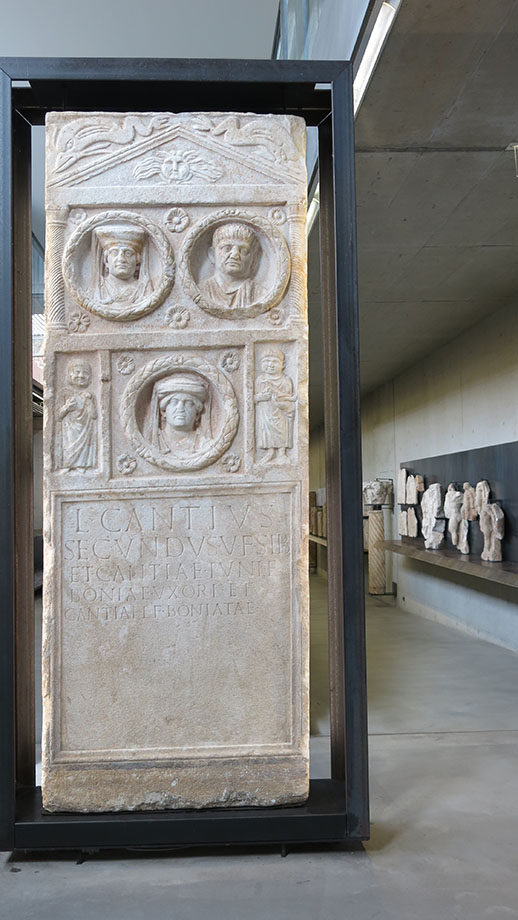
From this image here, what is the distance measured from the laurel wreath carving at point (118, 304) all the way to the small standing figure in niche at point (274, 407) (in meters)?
0.50

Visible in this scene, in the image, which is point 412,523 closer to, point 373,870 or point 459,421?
point 459,421

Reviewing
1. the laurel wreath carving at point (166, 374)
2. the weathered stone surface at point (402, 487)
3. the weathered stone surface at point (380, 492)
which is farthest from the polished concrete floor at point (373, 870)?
the weathered stone surface at point (380, 492)

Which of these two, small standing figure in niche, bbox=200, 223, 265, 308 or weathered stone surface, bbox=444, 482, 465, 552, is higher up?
small standing figure in niche, bbox=200, 223, 265, 308

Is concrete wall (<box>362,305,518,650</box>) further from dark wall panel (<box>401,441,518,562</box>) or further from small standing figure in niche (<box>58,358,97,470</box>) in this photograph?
small standing figure in niche (<box>58,358,97,470</box>)

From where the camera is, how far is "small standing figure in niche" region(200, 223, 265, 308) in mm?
3260

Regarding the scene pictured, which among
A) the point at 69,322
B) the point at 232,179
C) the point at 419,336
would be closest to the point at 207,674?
the point at 69,322

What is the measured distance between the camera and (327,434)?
139 inches

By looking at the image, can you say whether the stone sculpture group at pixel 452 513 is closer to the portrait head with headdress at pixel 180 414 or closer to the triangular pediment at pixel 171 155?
the portrait head with headdress at pixel 180 414

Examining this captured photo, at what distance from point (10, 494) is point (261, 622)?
1103mm

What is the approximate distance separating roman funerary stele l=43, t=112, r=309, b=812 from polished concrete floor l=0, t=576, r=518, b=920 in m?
0.25

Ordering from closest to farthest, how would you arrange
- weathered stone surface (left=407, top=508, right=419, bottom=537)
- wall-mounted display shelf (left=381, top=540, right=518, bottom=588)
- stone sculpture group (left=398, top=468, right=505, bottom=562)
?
wall-mounted display shelf (left=381, top=540, right=518, bottom=588) < stone sculpture group (left=398, top=468, right=505, bottom=562) < weathered stone surface (left=407, top=508, right=419, bottom=537)

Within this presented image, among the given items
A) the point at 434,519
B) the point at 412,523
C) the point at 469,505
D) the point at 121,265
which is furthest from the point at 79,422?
the point at 412,523

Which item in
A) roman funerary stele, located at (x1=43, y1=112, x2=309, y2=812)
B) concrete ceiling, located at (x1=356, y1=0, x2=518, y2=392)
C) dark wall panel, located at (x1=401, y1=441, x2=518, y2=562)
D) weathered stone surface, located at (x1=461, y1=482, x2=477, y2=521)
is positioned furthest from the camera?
weathered stone surface, located at (x1=461, y1=482, x2=477, y2=521)

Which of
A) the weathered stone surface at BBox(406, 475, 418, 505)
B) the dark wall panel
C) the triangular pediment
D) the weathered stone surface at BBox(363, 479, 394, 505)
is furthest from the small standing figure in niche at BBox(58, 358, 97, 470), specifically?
the weathered stone surface at BBox(363, 479, 394, 505)
